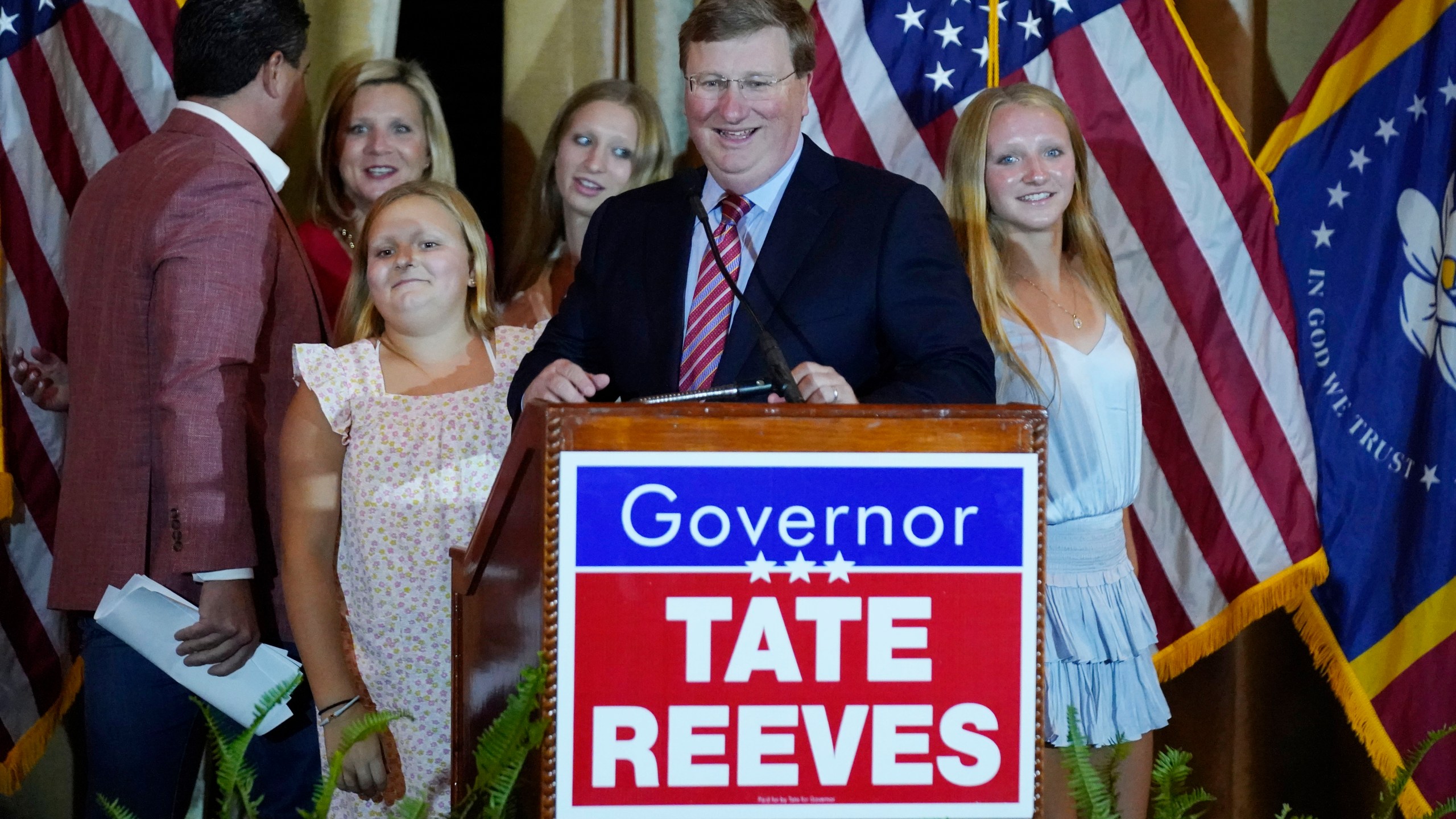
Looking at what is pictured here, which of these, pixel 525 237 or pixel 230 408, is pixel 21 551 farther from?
pixel 525 237

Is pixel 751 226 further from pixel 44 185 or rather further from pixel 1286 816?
pixel 44 185

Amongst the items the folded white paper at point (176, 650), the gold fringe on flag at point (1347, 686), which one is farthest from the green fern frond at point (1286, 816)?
the folded white paper at point (176, 650)

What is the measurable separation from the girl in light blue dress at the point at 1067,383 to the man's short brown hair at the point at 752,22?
2.55 ft

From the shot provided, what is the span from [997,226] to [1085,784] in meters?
1.66

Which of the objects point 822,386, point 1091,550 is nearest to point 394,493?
point 822,386

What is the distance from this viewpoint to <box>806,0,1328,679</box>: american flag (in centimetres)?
315

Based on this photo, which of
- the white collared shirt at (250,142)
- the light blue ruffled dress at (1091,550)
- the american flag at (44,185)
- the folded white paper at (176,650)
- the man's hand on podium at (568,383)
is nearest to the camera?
the man's hand on podium at (568,383)

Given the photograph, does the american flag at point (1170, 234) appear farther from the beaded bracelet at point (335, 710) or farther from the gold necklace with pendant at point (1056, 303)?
the beaded bracelet at point (335, 710)

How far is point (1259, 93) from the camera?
142 inches

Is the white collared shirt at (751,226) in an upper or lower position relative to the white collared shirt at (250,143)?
lower

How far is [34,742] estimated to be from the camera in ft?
11.0

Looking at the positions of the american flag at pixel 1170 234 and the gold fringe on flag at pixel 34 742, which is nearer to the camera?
the american flag at pixel 1170 234

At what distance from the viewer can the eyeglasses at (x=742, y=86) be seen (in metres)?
2.06

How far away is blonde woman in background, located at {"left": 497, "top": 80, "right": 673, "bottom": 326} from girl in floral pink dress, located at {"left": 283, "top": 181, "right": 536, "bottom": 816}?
64 cm
